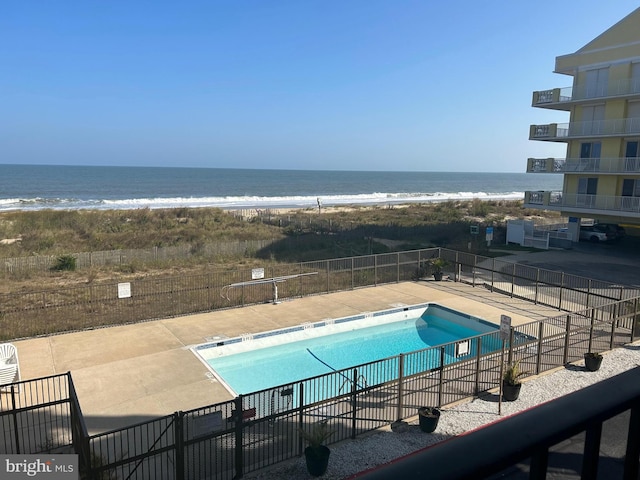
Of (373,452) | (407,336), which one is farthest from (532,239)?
(373,452)

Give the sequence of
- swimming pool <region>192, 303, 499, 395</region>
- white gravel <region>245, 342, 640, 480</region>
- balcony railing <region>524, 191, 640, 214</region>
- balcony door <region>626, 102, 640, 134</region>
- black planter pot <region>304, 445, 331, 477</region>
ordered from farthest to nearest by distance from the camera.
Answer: balcony door <region>626, 102, 640, 134</region> → balcony railing <region>524, 191, 640, 214</region> → swimming pool <region>192, 303, 499, 395</region> → white gravel <region>245, 342, 640, 480</region> → black planter pot <region>304, 445, 331, 477</region>

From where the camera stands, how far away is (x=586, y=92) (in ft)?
123

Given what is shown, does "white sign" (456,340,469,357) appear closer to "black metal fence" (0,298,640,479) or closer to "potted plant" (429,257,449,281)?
"black metal fence" (0,298,640,479)

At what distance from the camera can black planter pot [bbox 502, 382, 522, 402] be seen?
40.9 feet

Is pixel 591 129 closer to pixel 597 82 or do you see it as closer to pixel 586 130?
pixel 586 130

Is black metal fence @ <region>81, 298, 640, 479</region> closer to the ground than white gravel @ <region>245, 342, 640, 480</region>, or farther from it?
farther from it

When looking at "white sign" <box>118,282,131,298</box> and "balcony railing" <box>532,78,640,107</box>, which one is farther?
"balcony railing" <box>532,78,640,107</box>

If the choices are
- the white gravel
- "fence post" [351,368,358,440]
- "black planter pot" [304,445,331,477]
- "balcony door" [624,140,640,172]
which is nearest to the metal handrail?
"black planter pot" [304,445,331,477]

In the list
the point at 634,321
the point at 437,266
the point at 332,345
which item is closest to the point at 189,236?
the point at 437,266

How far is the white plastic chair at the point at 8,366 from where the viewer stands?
12930 millimetres

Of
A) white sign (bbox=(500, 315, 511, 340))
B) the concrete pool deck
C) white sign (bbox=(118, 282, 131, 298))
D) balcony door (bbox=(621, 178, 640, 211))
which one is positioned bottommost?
the concrete pool deck

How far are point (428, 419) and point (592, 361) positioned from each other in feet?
20.1

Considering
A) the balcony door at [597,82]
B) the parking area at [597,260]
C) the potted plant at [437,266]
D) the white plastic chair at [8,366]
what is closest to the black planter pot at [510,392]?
the white plastic chair at [8,366]

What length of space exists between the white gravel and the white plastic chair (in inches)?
296
